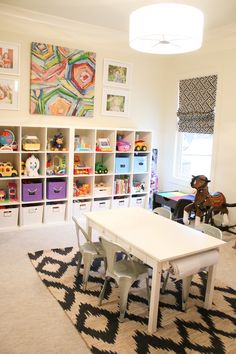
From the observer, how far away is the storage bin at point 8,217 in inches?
158

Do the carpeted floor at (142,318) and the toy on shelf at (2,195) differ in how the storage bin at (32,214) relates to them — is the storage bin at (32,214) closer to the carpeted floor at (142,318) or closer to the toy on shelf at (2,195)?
the toy on shelf at (2,195)

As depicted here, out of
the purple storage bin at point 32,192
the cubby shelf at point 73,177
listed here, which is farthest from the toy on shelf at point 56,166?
the purple storage bin at point 32,192

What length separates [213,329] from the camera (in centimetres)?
230

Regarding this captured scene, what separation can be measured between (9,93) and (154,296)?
3182 millimetres

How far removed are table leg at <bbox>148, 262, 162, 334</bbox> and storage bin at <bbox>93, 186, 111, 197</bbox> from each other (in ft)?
8.62

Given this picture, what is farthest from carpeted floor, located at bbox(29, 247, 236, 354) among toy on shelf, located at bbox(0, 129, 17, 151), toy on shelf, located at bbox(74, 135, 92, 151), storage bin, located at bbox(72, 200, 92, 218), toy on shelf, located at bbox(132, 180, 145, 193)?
toy on shelf, located at bbox(132, 180, 145, 193)

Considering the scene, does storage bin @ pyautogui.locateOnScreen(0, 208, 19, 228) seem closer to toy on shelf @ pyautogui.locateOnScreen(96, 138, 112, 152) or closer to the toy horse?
toy on shelf @ pyautogui.locateOnScreen(96, 138, 112, 152)

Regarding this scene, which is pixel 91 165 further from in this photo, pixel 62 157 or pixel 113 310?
pixel 113 310

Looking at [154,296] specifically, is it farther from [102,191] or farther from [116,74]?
[116,74]

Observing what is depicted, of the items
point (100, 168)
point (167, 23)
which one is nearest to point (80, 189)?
point (100, 168)

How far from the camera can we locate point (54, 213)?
4363 millimetres

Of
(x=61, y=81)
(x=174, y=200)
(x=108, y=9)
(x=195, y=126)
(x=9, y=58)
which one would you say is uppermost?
(x=108, y=9)

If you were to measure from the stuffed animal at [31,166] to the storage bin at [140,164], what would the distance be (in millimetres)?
1528

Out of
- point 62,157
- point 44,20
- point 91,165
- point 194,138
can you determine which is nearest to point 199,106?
point 194,138
